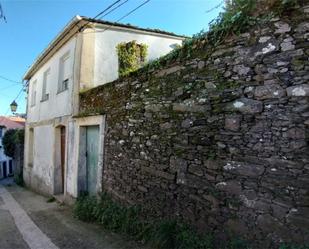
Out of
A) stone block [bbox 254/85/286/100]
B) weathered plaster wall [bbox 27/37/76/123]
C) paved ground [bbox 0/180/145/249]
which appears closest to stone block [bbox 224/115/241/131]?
stone block [bbox 254/85/286/100]

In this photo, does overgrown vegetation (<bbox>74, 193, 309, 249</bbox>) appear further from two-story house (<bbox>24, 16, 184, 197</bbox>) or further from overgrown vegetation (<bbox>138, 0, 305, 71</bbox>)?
overgrown vegetation (<bbox>138, 0, 305, 71</bbox>)

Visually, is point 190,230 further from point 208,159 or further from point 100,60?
point 100,60

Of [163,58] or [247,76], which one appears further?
[163,58]

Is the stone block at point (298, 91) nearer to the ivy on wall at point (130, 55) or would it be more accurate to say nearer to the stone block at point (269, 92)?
the stone block at point (269, 92)

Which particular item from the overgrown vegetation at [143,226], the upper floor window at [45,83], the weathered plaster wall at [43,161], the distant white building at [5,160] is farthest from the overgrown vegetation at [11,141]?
the overgrown vegetation at [143,226]

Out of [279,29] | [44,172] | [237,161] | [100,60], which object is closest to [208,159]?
[237,161]

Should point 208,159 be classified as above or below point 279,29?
below

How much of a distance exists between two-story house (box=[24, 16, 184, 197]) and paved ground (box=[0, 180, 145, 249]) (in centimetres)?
89

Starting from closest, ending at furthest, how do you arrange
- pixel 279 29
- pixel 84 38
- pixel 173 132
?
pixel 279 29
pixel 173 132
pixel 84 38

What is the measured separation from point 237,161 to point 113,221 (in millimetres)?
2975

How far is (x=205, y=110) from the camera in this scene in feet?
13.6

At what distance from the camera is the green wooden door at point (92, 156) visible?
7570mm

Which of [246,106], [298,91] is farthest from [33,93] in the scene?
[298,91]

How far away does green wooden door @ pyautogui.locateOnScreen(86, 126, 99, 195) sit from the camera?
7570mm
